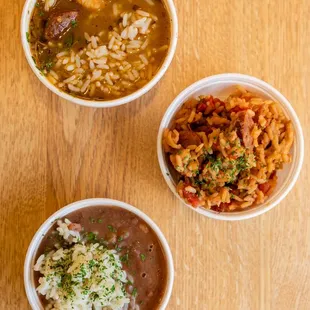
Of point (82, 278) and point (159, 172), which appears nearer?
point (82, 278)

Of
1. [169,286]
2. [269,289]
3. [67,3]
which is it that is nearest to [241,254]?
[269,289]

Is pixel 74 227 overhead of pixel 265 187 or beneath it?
beneath

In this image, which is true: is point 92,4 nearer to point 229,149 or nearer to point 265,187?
point 229,149

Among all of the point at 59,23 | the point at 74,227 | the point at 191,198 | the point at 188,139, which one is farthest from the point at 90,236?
the point at 59,23

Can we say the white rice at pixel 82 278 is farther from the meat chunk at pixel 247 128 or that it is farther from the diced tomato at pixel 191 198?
the meat chunk at pixel 247 128

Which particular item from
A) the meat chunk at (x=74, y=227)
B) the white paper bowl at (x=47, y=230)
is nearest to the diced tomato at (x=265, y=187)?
the white paper bowl at (x=47, y=230)

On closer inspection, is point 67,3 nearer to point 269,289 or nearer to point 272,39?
point 272,39

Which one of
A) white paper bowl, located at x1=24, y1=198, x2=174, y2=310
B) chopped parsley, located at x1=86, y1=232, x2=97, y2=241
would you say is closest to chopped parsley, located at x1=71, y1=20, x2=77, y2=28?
white paper bowl, located at x1=24, y1=198, x2=174, y2=310
